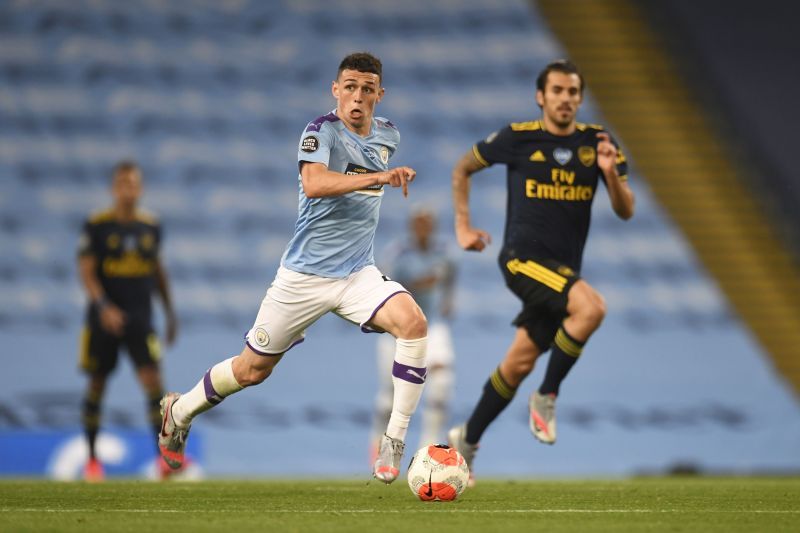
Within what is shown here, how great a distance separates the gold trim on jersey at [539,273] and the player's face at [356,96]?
1.16m

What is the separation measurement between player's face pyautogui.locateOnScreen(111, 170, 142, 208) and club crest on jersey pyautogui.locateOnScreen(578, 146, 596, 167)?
380 cm

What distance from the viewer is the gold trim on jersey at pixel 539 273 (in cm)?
629

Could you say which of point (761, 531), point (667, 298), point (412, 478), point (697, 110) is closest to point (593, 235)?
point (667, 298)

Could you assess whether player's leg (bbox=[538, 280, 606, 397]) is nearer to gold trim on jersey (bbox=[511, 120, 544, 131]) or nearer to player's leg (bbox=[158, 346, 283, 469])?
gold trim on jersey (bbox=[511, 120, 544, 131])

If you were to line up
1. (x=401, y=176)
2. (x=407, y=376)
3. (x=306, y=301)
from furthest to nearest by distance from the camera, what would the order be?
(x=306, y=301) < (x=407, y=376) < (x=401, y=176)

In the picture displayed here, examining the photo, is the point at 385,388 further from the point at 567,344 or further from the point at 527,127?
the point at 567,344

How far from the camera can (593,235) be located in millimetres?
13766

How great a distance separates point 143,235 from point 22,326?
430 cm

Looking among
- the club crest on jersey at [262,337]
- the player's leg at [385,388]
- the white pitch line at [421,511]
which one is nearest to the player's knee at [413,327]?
the club crest on jersey at [262,337]

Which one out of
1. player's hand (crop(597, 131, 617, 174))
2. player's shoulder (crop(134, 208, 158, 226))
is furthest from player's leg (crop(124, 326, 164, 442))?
player's hand (crop(597, 131, 617, 174))

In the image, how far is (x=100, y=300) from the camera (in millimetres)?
9086

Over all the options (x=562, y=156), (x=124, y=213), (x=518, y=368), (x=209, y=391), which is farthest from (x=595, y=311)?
(x=124, y=213)

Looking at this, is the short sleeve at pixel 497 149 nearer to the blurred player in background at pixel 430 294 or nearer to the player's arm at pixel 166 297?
the player's arm at pixel 166 297

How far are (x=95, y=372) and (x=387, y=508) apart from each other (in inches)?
183
